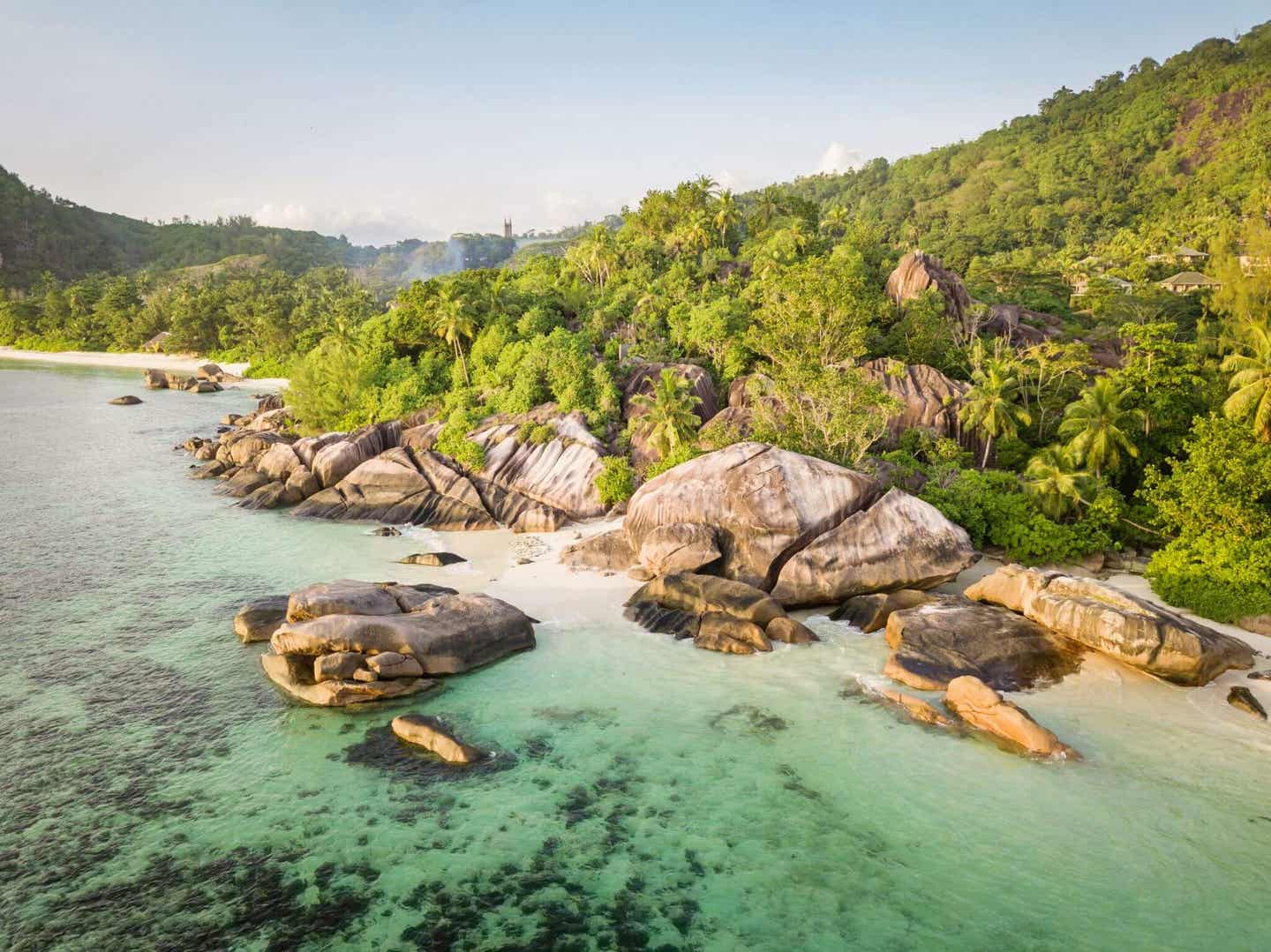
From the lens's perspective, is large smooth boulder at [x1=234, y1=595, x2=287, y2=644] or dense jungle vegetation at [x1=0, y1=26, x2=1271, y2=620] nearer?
large smooth boulder at [x1=234, y1=595, x2=287, y2=644]

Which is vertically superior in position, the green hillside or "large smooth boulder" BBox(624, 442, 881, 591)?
the green hillside

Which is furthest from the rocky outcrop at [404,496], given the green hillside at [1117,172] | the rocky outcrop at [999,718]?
the green hillside at [1117,172]

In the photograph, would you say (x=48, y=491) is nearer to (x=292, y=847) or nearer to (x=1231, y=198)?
(x=292, y=847)

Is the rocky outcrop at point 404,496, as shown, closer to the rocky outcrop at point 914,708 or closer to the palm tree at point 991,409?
the rocky outcrop at point 914,708

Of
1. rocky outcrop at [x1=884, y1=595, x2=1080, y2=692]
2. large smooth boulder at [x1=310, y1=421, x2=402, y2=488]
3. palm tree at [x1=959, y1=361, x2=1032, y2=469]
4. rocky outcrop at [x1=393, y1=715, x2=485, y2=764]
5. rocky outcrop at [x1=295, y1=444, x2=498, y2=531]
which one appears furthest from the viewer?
large smooth boulder at [x1=310, y1=421, x2=402, y2=488]

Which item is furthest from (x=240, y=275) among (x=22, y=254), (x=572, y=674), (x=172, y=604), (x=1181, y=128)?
(x=1181, y=128)

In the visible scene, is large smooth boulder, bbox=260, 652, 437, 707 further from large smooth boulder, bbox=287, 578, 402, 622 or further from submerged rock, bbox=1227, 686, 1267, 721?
submerged rock, bbox=1227, 686, 1267, 721

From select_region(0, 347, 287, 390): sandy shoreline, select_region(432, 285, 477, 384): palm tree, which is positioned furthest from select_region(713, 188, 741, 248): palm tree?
select_region(0, 347, 287, 390): sandy shoreline
